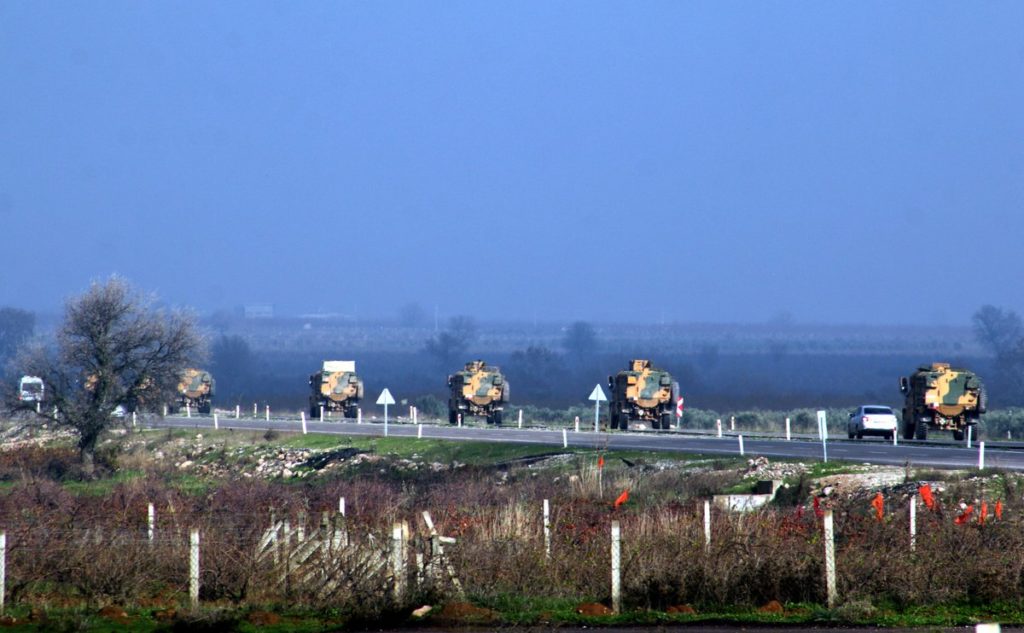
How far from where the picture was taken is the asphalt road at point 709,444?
33.1 meters

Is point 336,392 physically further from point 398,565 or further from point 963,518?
point 398,565

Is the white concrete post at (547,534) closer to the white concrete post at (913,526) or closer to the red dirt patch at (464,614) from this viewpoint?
the red dirt patch at (464,614)

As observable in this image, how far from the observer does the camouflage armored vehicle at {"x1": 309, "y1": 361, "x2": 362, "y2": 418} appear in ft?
216

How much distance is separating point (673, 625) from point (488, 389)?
46.2m

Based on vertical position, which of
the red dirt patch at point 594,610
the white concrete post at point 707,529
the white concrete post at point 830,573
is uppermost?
the white concrete post at point 707,529

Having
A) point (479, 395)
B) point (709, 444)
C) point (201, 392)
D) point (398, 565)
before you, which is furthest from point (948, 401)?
point (201, 392)

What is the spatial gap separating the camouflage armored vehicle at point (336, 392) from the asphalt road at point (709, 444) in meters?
7.06

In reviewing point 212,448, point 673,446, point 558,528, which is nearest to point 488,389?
point 212,448

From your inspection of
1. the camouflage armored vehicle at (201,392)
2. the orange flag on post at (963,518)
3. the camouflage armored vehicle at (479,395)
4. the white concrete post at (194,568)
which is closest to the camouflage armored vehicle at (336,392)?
→ the camouflage armored vehicle at (479,395)

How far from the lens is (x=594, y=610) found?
15.2 m

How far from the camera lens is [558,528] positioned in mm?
18688

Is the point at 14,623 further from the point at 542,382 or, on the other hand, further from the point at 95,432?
the point at 542,382

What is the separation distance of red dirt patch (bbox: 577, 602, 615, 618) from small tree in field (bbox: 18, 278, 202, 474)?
29.7 meters

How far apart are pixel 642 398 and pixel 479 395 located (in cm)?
989
